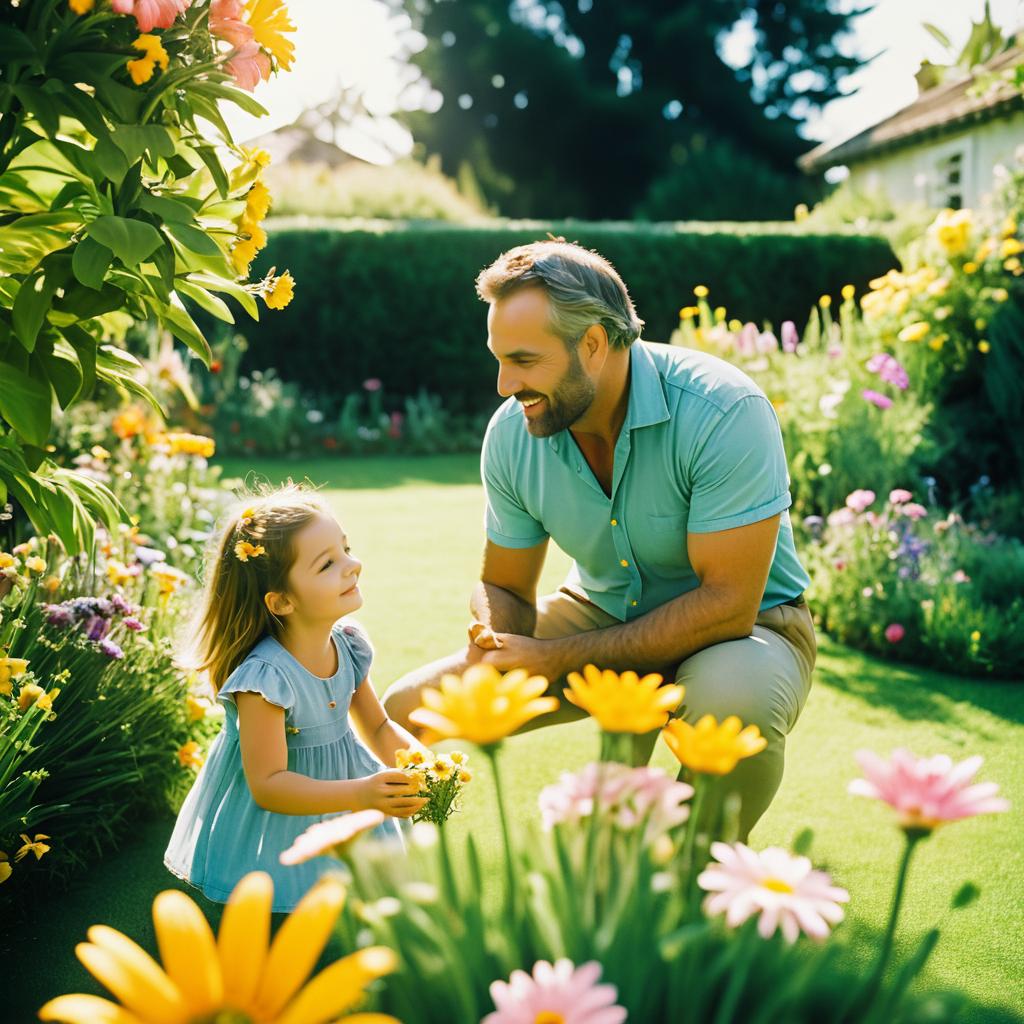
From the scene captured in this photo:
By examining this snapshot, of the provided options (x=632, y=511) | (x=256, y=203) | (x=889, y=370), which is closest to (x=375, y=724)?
(x=632, y=511)

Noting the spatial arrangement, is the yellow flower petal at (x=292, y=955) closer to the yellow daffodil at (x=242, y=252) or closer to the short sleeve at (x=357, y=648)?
→ the yellow daffodil at (x=242, y=252)

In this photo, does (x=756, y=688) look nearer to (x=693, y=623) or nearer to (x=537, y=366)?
(x=693, y=623)

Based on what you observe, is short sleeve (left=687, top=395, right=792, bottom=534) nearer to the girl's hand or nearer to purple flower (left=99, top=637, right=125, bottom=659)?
the girl's hand

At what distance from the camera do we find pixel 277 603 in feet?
7.44

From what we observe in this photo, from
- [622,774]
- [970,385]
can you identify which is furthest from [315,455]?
[622,774]

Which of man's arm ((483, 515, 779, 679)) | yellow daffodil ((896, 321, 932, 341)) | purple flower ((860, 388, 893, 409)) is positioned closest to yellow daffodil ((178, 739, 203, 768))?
man's arm ((483, 515, 779, 679))

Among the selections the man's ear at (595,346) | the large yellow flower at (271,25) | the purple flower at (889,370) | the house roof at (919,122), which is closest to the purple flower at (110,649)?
the man's ear at (595,346)

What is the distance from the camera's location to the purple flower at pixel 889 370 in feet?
17.3

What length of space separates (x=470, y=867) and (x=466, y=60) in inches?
1064

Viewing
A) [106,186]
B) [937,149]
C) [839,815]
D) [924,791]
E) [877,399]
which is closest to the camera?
[924,791]

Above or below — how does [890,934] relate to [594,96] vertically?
below

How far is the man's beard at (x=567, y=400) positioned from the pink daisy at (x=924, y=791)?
1.80 m

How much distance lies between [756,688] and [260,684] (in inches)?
42.4

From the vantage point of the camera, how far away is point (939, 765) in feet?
2.94
